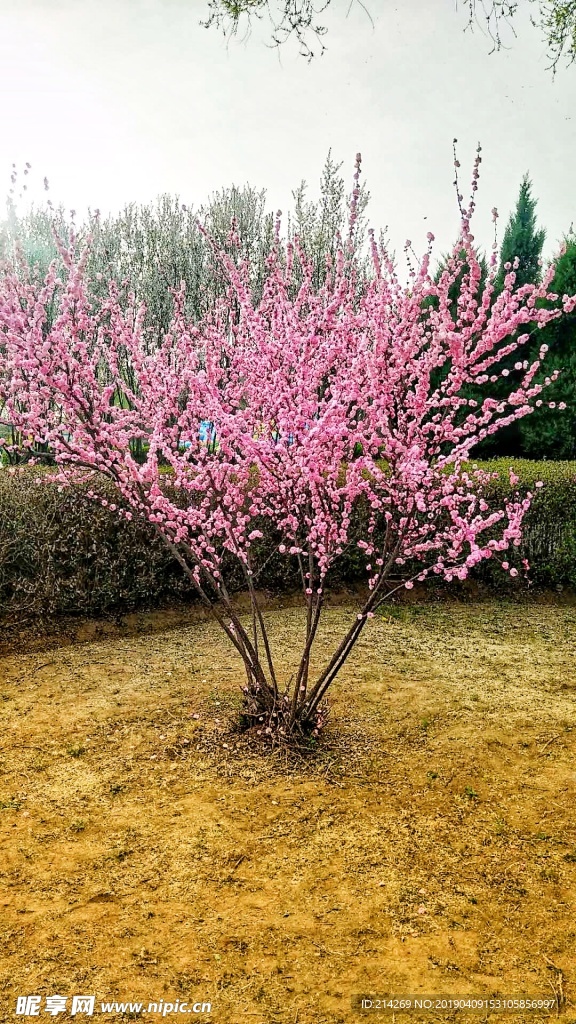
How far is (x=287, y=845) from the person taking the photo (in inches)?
132

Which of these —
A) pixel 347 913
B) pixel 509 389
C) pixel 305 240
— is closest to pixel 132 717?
pixel 347 913

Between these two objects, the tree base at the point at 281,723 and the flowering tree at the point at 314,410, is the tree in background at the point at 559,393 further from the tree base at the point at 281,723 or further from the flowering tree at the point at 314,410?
the tree base at the point at 281,723

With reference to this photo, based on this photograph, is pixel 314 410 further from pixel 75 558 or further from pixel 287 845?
pixel 75 558

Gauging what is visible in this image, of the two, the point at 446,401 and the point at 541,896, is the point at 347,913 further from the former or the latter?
the point at 446,401

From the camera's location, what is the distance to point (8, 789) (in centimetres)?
391

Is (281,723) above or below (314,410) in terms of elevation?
below

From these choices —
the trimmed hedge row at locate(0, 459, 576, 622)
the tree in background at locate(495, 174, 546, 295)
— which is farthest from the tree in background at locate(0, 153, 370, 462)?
the trimmed hedge row at locate(0, 459, 576, 622)

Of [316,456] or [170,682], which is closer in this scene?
[316,456]

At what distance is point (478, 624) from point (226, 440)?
173 inches

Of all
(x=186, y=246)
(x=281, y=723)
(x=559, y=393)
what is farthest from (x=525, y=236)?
(x=281, y=723)

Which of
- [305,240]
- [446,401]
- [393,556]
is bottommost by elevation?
[393,556]

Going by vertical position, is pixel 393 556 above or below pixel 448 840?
above

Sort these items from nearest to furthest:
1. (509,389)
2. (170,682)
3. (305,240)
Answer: (170,682) < (509,389) < (305,240)

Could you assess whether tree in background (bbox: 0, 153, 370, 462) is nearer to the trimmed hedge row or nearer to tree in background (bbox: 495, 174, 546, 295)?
tree in background (bbox: 495, 174, 546, 295)
